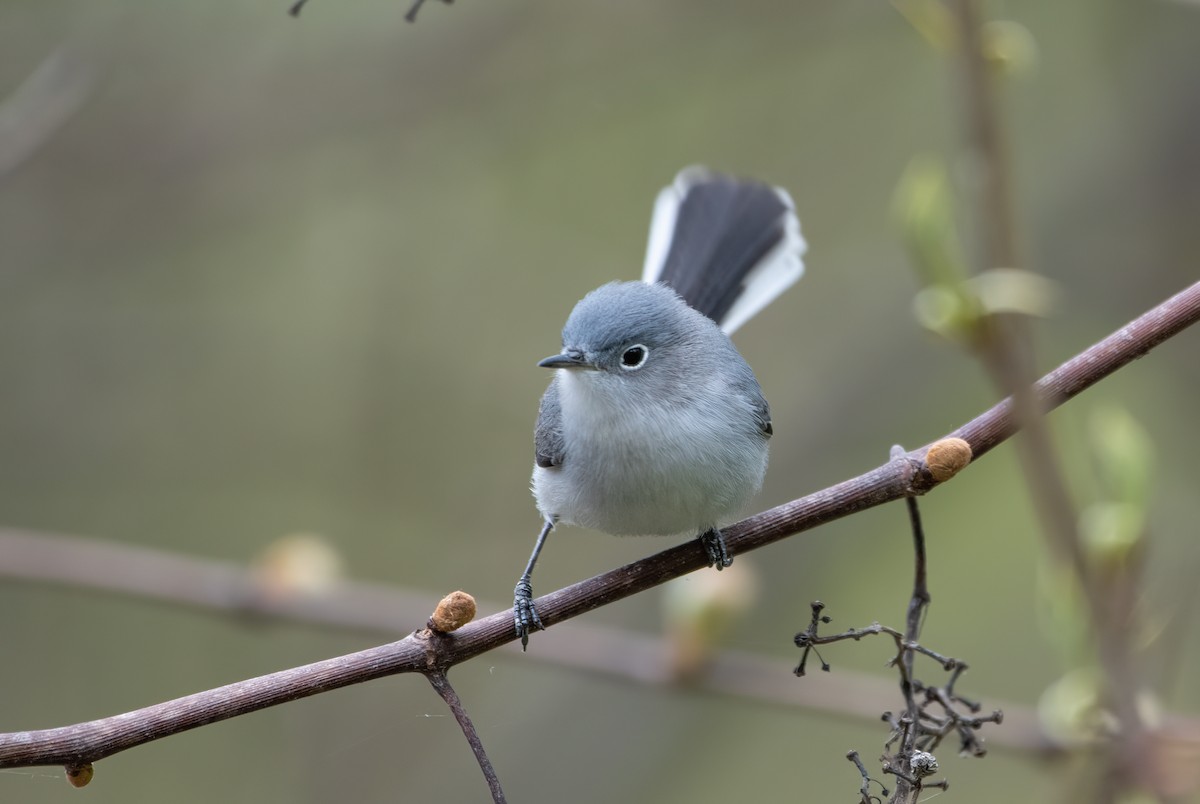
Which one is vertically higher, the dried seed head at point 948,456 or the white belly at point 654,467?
the white belly at point 654,467

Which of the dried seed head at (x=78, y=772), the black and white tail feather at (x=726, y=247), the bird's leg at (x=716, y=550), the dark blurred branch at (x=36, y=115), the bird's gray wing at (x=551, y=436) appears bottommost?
the dried seed head at (x=78, y=772)

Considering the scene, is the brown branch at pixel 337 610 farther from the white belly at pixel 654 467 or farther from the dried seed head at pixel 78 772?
the dried seed head at pixel 78 772

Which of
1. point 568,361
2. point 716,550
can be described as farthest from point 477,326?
point 716,550

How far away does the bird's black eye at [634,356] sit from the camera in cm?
284

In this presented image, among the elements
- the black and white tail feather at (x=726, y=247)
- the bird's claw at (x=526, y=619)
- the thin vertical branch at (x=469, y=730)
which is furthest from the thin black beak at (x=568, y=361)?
the thin vertical branch at (x=469, y=730)

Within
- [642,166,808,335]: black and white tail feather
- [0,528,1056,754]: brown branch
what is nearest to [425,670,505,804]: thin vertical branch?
[0,528,1056,754]: brown branch

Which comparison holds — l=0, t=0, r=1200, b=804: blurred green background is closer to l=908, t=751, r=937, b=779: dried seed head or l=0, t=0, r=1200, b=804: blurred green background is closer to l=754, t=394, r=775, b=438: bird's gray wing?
l=754, t=394, r=775, b=438: bird's gray wing

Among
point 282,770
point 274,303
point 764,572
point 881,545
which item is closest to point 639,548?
point 764,572

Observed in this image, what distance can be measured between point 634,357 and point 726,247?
2.63 feet

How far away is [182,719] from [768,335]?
12.3ft

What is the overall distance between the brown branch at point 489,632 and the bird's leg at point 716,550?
248 millimetres

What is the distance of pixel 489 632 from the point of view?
6.64ft

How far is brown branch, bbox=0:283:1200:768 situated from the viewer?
1820 millimetres

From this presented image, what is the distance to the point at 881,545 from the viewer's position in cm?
465
